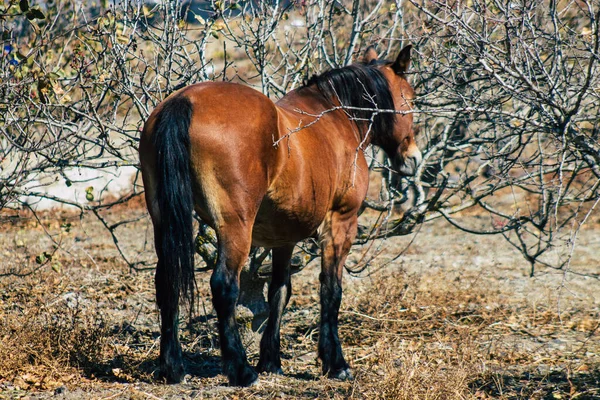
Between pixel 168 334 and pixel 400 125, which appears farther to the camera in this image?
pixel 400 125

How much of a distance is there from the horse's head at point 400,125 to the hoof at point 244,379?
235 centimetres

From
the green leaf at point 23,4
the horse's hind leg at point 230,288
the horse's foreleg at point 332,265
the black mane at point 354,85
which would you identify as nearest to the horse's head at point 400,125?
the black mane at point 354,85

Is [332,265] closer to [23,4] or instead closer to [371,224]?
[371,224]

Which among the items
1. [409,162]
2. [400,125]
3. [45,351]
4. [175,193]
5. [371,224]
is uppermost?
[400,125]

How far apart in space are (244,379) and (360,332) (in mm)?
2070

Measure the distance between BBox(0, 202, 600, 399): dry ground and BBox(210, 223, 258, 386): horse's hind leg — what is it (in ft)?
0.58

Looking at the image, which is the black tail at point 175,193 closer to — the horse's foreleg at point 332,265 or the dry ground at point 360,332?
the dry ground at point 360,332

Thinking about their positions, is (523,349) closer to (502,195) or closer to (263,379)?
(263,379)

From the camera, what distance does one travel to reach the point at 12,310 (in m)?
5.93

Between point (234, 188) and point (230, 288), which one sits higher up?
point (234, 188)

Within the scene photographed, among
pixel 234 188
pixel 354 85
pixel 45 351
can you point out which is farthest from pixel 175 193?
pixel 354 85

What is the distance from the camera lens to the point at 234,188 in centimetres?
401

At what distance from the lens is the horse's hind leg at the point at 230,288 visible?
4086 mm

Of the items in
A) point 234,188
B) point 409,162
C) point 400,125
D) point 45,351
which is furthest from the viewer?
point 409,162
